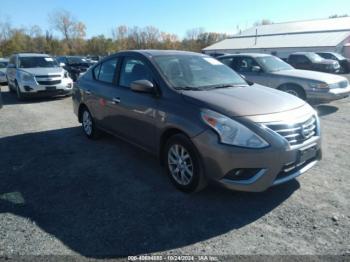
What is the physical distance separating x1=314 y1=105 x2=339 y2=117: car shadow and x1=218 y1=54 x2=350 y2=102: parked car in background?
323mm

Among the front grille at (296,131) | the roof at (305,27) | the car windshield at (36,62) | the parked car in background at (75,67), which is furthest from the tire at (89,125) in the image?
the roof at (305,27)

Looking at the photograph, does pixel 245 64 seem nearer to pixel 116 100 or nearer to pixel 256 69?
pixel 256 69

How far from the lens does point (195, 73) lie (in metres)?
4.34

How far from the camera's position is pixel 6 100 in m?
11.3

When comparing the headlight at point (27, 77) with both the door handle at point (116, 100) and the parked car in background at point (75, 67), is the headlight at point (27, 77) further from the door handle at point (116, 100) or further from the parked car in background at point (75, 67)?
the door handle at point (116, 100)

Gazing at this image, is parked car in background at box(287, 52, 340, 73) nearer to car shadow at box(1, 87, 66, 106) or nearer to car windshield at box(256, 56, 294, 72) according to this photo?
car windshield at box(256, 56, 294, 72)

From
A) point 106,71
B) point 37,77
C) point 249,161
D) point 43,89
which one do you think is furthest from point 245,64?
point 37,77

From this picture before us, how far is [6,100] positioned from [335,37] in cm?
4048

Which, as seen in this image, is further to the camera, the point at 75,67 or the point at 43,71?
the point at 75,67

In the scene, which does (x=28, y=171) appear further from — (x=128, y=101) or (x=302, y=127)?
(x=302, y=127)

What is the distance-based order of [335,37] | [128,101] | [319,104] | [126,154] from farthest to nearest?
[335,37] → [319,104] → [126,154] → [128,101]

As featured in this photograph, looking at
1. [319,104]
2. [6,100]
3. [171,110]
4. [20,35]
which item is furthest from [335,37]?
[20,35]

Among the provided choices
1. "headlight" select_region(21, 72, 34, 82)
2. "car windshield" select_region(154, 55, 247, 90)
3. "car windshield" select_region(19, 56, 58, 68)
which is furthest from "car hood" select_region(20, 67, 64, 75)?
"car windshield" select_region(154, 55, 247, 90)

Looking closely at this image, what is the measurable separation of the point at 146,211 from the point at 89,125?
10.3 ft
